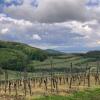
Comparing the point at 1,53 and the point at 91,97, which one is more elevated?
the point at 1,53

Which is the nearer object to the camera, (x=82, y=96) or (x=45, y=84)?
(x=82, y=96)

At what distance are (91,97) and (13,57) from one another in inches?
4600

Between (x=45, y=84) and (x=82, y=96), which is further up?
(x=45, y=84)

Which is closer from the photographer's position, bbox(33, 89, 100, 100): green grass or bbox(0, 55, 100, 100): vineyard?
bbox(33, 89, 100, 100): green grass

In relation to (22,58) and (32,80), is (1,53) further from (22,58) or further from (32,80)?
(32,80)

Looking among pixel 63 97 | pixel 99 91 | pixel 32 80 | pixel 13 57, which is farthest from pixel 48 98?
pixel 13 57

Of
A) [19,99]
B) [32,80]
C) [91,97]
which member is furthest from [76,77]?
[19,99]

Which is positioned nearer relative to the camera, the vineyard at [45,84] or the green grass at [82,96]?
the green grass at [82,96]

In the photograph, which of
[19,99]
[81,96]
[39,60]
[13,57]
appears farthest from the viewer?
[39,60]

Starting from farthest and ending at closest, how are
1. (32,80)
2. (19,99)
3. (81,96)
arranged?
(32,80) → (81,96) → (19,99)

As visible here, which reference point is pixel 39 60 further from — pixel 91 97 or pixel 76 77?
pixel 91 97

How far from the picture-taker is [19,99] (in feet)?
186

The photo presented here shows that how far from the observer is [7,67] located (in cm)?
15050

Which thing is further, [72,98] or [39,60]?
[39,60]
